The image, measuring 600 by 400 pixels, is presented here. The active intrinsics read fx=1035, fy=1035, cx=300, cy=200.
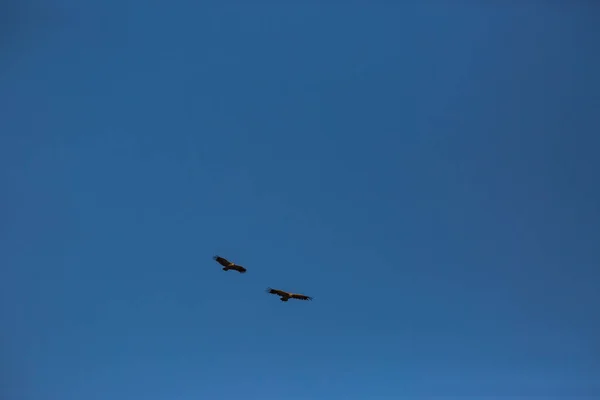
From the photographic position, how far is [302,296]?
107 m

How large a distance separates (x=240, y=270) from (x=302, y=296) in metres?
6.93

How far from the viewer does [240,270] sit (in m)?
106

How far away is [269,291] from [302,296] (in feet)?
11.8

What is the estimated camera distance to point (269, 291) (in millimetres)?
105625

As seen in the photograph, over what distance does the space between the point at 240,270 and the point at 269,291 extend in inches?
147
